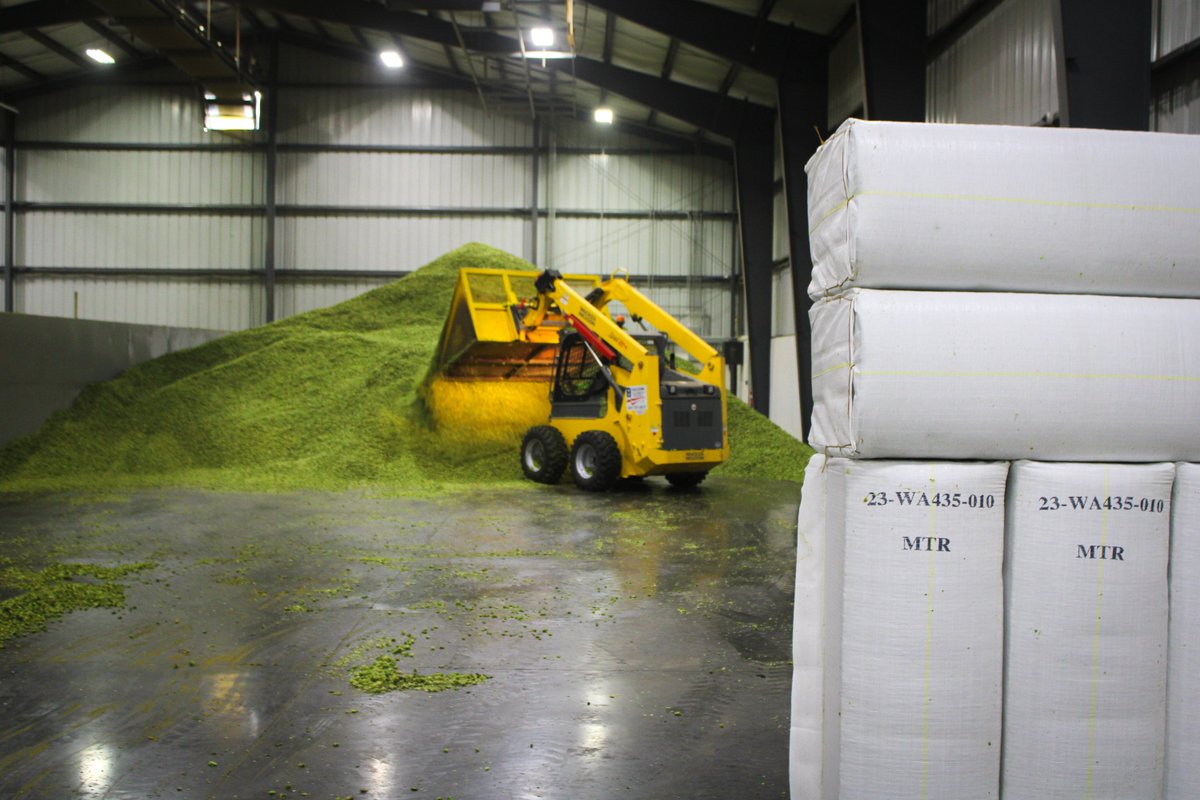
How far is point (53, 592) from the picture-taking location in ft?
21.6

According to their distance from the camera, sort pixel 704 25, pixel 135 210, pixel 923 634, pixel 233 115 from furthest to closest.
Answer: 1. pixel 135 210
2. pixel 233 115
3. pixel 704 25
4. pixel 923 634

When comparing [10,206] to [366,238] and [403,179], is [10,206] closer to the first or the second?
[366,238]

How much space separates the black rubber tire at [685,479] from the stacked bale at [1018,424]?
9.95 m

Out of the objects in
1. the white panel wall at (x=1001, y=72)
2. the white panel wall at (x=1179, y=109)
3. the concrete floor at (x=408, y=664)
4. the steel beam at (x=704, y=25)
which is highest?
the steel beam at (x=704, y=25)

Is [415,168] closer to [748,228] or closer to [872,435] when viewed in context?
[748,228]

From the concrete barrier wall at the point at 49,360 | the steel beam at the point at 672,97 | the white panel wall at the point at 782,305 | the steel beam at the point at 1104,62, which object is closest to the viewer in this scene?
the steel beam at the point at 1104,62

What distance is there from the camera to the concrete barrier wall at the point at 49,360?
1425cm

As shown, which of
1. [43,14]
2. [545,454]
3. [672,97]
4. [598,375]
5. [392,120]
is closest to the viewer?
[598,375]

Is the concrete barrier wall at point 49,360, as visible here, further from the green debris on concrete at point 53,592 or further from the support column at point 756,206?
the support column at point 756,206

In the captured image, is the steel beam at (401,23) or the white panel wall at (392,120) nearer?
the steel beam at (401,23)

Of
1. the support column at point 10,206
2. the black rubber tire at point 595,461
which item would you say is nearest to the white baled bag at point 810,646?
the black rubber tire at point 595,461

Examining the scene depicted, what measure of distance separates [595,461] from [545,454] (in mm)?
1069

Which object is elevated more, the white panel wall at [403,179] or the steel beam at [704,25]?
the steel beam at [704,25]

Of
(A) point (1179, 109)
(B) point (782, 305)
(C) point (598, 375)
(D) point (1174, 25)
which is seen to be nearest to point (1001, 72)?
(D) point (1174, 25)
